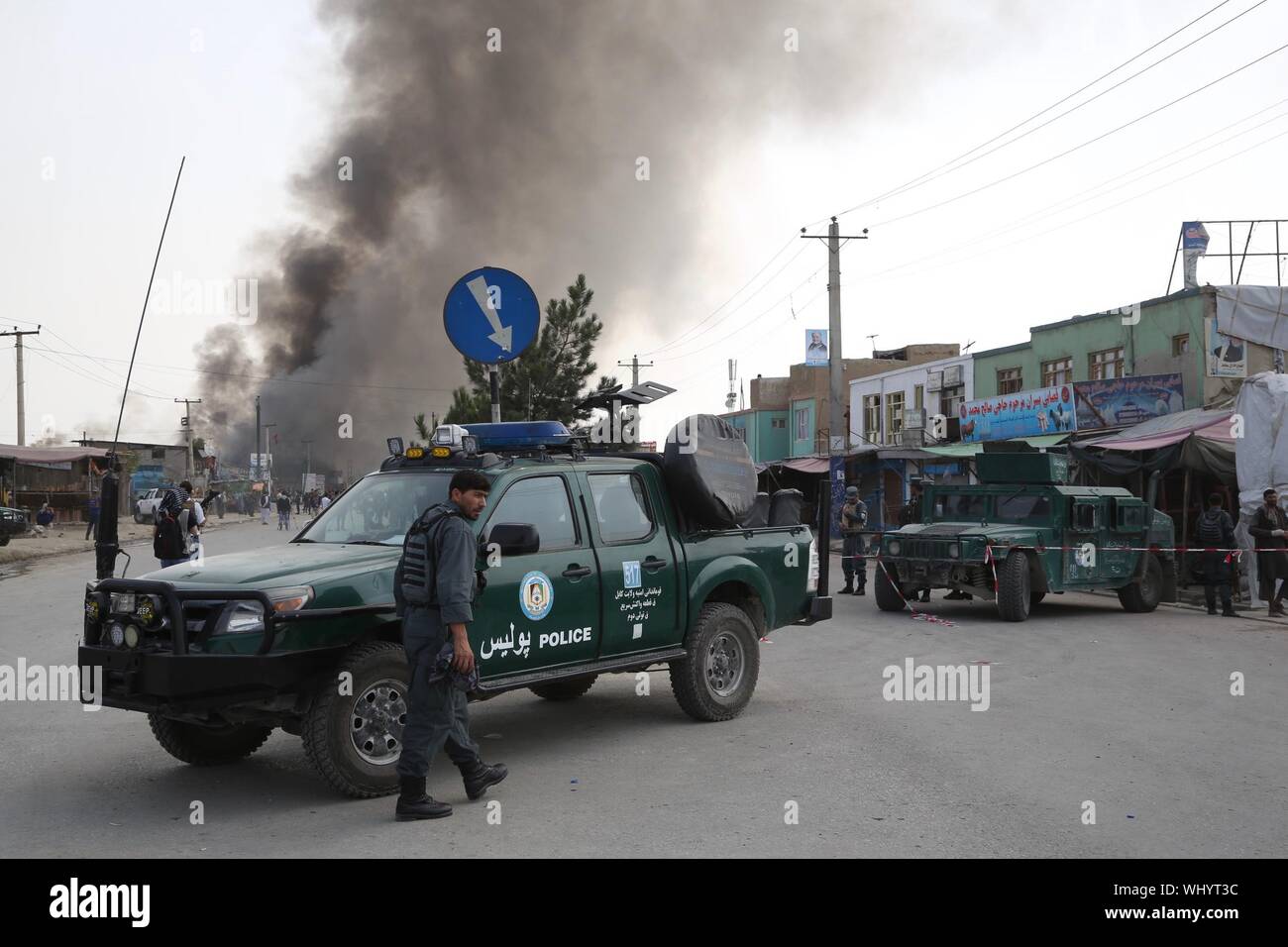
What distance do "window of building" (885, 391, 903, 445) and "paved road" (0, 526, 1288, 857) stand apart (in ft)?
101

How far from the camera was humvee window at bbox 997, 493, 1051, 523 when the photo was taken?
15070 millimetres

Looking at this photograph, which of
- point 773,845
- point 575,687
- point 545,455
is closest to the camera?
point 773,845

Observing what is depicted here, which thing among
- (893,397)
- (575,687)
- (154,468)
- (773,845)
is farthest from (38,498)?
(773,845)

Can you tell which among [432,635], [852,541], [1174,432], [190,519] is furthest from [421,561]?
[1174,432]

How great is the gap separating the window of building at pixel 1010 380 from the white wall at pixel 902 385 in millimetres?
1516

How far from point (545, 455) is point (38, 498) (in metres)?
43.5

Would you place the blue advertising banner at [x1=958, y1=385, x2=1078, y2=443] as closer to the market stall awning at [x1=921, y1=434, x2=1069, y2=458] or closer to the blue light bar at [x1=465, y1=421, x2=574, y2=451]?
the market stall awning at [x1=921, y1=434, x2=1069, y2=458]

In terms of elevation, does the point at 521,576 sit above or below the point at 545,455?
below

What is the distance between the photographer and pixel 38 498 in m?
43.6

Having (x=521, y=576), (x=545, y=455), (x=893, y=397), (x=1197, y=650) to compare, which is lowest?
(x=1197, y=650)

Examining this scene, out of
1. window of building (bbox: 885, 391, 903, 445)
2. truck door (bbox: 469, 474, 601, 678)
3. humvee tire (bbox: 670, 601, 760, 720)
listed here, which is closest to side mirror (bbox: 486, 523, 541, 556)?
truck door (bbox: 469, 474, 601, 678)
